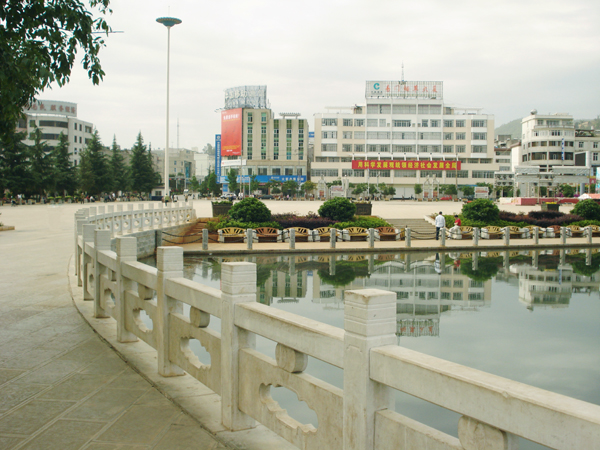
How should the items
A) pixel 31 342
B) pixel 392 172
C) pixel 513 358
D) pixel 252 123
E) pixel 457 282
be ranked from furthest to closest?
pixel 252 123, pixel 392 172, pixel 457 282, pixel 513 358, pixel 31 342

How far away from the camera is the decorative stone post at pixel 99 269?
7.39 m

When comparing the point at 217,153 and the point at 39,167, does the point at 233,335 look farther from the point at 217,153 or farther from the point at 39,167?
the point at 217,153

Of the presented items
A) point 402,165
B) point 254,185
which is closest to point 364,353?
point 402,165

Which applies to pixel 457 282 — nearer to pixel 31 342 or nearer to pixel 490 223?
pixel 31 342

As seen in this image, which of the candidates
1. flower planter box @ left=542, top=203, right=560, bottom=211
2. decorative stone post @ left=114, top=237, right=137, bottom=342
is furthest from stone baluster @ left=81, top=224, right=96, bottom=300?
flower planter box @ left=542, top=203, right=560, bottom=211

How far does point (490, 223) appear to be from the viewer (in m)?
32.1

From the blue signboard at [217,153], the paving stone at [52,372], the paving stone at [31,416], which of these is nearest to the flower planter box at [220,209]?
the paving stone at [52,372]

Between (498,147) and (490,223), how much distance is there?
112064 mm

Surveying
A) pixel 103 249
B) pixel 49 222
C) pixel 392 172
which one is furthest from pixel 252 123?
pixel 103 249

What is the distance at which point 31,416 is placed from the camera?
168 inches

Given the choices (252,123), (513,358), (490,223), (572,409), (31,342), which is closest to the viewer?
(572,409)

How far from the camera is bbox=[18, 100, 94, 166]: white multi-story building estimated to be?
9188 centimetres

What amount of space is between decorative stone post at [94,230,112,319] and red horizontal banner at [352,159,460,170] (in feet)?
288

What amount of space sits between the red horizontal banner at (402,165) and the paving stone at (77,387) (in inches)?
3549
